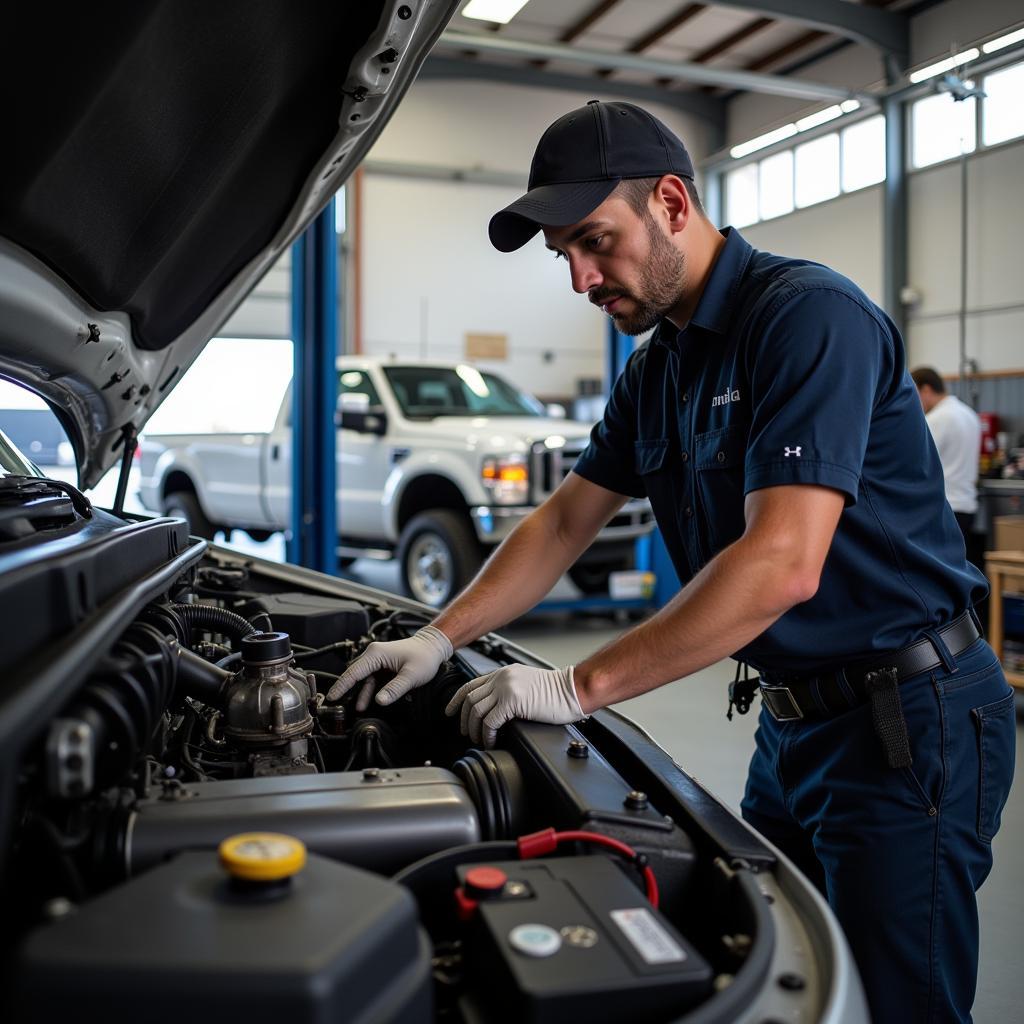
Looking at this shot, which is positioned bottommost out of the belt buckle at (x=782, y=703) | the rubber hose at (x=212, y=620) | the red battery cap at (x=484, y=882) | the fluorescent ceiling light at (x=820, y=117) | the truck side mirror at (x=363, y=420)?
the belt buckle at (x=782, y=703)

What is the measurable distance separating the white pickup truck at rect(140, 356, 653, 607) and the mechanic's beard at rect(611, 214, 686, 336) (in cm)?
405

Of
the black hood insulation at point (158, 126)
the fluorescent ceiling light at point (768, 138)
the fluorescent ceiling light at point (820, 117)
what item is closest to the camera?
the black hood insulation at point (158, 126)

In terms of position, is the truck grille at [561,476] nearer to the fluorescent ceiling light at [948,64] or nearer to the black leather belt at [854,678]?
the fluorescent ceiling light at [948,64]

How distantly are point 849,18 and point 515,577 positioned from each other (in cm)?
897

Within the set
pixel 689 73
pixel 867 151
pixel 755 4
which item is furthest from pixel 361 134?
pixel 867 151

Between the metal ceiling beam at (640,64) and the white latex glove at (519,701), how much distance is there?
6.93 m

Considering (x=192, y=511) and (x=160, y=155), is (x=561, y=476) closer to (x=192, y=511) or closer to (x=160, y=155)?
(x=192, y=511)

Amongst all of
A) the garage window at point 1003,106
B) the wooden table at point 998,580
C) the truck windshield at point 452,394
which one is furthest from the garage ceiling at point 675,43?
the wooden table at point 998,580

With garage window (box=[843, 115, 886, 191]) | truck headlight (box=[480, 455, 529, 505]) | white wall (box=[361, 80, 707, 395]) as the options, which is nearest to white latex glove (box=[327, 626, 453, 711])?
truck headlight (box=[480, 455, 529, 505])

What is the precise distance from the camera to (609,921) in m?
0.82

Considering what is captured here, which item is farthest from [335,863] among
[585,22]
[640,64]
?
[585,22]

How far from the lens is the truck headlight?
570 centimetres

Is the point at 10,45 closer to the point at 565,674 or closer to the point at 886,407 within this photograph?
the point at 565,674

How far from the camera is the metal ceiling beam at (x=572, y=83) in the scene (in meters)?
12.1
